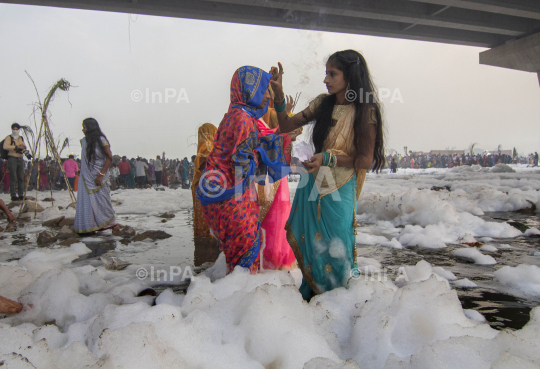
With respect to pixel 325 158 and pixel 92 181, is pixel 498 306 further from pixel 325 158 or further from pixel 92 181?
pixel 92 181

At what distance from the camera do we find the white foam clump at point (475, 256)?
3393mm

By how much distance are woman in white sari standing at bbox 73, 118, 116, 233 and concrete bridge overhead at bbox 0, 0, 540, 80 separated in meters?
3.72

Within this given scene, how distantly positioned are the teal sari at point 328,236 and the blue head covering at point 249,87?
612 millimetres

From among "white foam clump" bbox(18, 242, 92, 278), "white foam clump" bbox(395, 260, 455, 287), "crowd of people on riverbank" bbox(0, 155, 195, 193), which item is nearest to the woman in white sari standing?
"white foam clump" bbox(18, 242, 92, 278)

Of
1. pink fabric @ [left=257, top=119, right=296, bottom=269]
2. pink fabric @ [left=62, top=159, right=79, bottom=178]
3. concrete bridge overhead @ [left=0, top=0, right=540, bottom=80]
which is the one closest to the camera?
pink fabric @ [left=257, top=119, right=296, bottom=269]

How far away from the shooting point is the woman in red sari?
2238 mm

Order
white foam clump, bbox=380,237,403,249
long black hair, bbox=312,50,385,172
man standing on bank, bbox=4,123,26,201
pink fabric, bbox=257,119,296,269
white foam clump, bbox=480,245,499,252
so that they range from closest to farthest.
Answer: long black hair, bbox=312,50,385,172 → pink fabric, bbox=257,119,296,269 → white foam clump, bbox=480,245,499,252 → white foam clump, bbox=380,237,403,249 → man standing on bank, bbox=4,123,26,201

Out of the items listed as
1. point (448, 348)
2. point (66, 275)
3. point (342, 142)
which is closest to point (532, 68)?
point (342, 142)

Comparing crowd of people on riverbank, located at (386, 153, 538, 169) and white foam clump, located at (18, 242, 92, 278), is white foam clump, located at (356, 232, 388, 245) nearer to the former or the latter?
white foam clump, located at (18, 242, 92, 278)

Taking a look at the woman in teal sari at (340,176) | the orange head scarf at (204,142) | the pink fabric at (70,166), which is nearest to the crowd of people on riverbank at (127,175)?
the pink fabric at (70,166)

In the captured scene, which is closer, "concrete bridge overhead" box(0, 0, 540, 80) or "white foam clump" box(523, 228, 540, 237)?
"white foam clump" box(523, 228, 540, 237)

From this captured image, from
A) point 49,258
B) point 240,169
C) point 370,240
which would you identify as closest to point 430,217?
point 370,240

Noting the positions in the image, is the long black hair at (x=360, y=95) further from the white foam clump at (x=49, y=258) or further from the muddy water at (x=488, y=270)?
the white foam clump at (x=49, y=258)

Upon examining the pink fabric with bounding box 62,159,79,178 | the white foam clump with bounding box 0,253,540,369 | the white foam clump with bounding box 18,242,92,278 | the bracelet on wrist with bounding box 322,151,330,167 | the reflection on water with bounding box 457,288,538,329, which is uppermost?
the pink fabric with bounding box 62,159,79,178
